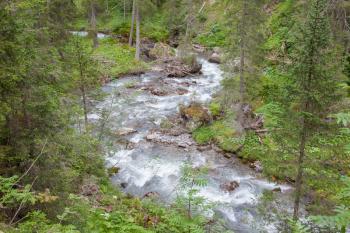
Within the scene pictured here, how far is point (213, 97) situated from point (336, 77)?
1467cm

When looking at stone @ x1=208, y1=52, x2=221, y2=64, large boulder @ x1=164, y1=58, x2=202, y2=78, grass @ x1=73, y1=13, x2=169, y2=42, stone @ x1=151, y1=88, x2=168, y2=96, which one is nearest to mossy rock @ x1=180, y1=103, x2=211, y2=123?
stone @ x1=151, y1=88, x2=168, y2=96

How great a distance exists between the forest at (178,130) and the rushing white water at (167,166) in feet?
0.25

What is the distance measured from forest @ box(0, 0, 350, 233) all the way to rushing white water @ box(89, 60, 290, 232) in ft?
0.25

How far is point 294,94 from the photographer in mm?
10352

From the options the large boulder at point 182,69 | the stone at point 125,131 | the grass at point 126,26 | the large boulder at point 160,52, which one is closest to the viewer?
the stone at point 125,131

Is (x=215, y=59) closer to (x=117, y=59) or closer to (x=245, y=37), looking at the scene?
(x=117, y=59)

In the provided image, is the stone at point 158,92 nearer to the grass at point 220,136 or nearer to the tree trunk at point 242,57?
the grass at point 220,136

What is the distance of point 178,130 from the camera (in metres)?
21.2

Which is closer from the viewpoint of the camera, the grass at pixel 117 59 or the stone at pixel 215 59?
the grass at pixel 117 59

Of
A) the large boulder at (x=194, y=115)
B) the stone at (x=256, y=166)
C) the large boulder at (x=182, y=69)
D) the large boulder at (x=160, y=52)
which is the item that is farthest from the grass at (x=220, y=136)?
the large boulder at (x=160, y=52)

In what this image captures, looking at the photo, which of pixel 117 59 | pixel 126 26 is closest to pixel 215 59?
pixel 117 59

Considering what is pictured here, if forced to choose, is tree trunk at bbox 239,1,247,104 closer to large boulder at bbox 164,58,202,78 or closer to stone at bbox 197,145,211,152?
stone at bbox 197,145,211,152

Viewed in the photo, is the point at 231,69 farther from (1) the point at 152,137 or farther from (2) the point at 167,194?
(2) the point at 167,194

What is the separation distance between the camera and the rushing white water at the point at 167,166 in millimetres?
14500
